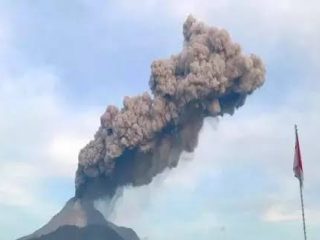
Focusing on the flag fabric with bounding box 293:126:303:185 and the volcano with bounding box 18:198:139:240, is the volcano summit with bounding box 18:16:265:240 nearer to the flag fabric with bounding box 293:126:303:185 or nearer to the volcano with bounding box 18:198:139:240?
the volcano with bounding box 18:198:139:240

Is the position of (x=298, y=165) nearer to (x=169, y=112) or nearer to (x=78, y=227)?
(x=169, y=112)

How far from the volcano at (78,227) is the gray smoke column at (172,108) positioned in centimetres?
2159

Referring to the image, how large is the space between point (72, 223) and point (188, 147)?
1724 inches

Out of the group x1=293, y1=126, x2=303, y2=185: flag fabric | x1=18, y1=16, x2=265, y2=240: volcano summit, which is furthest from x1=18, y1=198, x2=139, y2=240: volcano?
x1=293, y1=126, x2=303, y2=185: flag fabric

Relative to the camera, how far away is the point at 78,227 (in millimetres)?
110062

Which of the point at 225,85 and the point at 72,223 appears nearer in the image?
the point at 225,85

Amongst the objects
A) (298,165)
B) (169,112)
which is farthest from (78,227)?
(298,165)

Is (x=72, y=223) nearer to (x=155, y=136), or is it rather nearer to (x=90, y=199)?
(x=90, y=199)

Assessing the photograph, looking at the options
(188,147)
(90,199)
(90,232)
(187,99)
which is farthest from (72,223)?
(187,99)

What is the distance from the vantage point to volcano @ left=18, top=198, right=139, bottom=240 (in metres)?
102

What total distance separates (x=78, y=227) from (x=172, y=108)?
48389 millimetres

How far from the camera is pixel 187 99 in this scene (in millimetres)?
69312

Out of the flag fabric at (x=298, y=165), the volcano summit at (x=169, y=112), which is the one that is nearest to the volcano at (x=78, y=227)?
the volcano summit at (x=169, y=112)

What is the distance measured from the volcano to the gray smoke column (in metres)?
21.6
